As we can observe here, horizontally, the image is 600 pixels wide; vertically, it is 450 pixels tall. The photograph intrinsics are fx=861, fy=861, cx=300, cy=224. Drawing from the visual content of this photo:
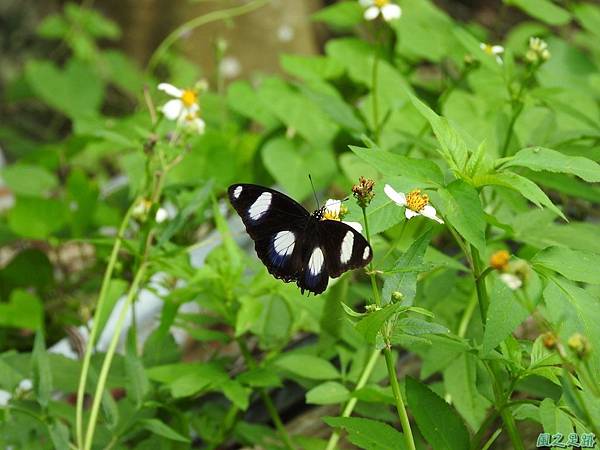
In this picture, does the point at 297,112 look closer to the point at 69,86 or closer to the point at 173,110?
the point at 173,110

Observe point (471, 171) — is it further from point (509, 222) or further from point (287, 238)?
point (509, 222)

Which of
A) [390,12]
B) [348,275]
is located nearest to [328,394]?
[348,275]

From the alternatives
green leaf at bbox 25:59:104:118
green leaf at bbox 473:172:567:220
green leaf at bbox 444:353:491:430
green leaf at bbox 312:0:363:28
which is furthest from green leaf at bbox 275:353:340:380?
green leaf at bbox 25:59:104:118

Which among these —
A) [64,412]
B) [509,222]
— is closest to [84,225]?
[64,412]

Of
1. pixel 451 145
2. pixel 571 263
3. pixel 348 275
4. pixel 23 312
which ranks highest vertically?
pixel 451 145

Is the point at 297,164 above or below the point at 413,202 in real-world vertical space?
below
